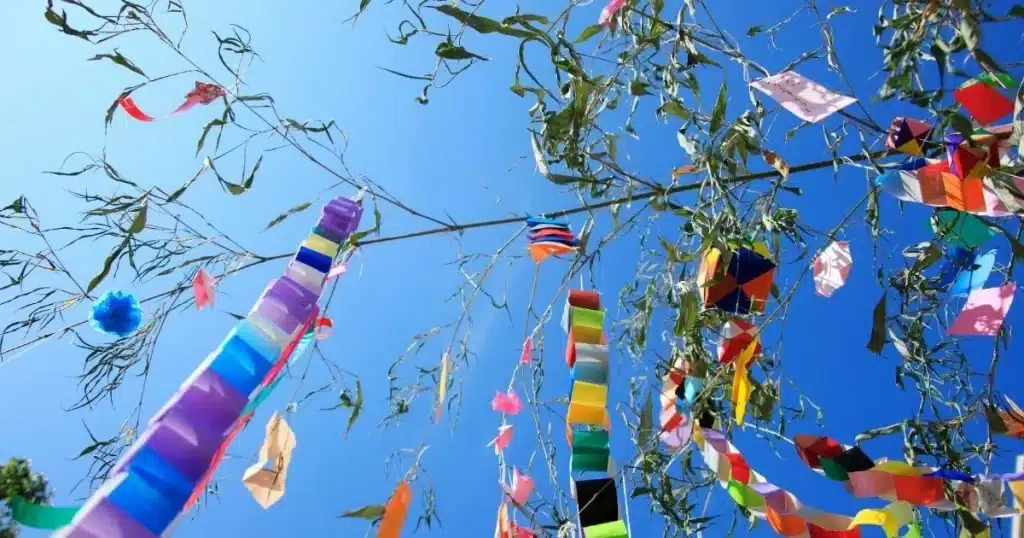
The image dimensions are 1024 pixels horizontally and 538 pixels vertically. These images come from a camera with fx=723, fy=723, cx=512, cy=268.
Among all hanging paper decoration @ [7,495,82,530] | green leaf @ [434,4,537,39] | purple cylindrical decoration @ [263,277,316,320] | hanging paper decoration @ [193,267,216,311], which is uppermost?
green leaf @ [434,4,537,39]

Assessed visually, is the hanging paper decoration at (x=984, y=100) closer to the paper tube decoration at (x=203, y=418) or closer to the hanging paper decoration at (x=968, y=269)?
the hanging paper decoration at (x=968, y=269)

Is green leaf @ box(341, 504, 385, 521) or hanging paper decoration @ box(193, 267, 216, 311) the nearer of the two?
green leaf @ box(341, 504, 385, 521)

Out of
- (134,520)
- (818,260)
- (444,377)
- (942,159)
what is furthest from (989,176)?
(134,520)

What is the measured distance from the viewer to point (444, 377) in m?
1.60

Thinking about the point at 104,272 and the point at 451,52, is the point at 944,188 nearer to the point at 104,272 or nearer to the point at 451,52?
the point at 451,52

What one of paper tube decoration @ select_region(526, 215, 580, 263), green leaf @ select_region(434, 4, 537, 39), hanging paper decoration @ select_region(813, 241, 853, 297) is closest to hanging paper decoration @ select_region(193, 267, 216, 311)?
paper tube decoration @ select_region(526, 215, 580, 263)

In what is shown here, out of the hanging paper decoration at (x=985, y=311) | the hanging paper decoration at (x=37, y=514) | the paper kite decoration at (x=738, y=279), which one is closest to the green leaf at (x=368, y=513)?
the hanging paper decoration at (x=37, y=514)

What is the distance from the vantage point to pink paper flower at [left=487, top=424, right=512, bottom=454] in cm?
→ 160

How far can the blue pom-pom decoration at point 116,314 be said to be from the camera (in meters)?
1.57

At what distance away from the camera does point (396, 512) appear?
4.33 ft

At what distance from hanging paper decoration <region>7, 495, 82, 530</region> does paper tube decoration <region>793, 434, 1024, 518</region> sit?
1.17m

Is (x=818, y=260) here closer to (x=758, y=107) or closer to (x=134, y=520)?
(x=758, y=107)

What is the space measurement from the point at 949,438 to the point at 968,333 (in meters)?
0.43

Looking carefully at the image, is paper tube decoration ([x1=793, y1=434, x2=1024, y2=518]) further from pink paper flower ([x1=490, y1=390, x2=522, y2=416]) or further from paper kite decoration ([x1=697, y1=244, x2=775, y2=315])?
pink paper flower ([x1=490, y1=390, x2=522, y2=416])
